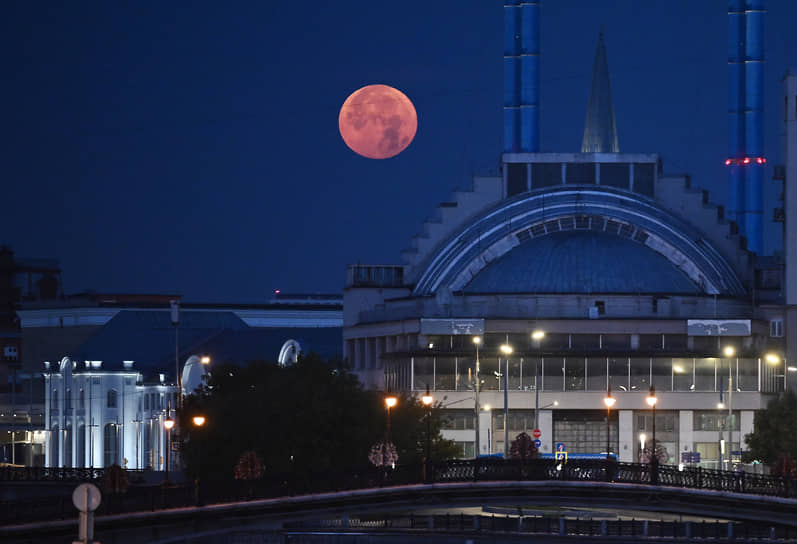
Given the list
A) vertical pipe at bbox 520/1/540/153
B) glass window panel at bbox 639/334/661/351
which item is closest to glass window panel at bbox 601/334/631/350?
glass window panel at bbox 639/334/661/351

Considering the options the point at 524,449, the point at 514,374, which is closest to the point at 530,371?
the point at 514,374

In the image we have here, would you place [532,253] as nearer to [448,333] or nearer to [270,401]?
[448,333]

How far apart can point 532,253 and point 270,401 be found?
193 ft

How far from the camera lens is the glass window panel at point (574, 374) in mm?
153875

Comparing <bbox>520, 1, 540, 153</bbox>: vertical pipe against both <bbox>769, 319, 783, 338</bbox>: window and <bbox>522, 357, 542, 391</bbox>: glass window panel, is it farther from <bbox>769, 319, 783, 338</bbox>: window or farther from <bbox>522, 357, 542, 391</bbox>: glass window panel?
<bbox>522, 357, 542, 391</bbox>: glass window panel

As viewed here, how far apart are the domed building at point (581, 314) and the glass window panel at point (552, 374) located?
0.11m

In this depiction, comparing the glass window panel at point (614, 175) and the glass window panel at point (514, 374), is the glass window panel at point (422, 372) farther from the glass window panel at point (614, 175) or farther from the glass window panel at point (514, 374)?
the glass window panel at point (614, 175)

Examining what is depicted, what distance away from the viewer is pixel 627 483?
87625 millimetres

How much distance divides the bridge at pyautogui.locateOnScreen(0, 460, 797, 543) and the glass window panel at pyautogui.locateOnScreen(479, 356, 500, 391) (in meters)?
60.5

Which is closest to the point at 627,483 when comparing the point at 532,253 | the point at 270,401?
the point at 270,401

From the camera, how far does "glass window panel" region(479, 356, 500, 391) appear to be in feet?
506

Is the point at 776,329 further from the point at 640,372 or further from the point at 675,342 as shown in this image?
the point at 640,372

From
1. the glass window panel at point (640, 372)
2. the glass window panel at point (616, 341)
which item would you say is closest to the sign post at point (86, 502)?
the glass window panel at point (640, 372)

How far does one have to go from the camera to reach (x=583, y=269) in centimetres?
16600
